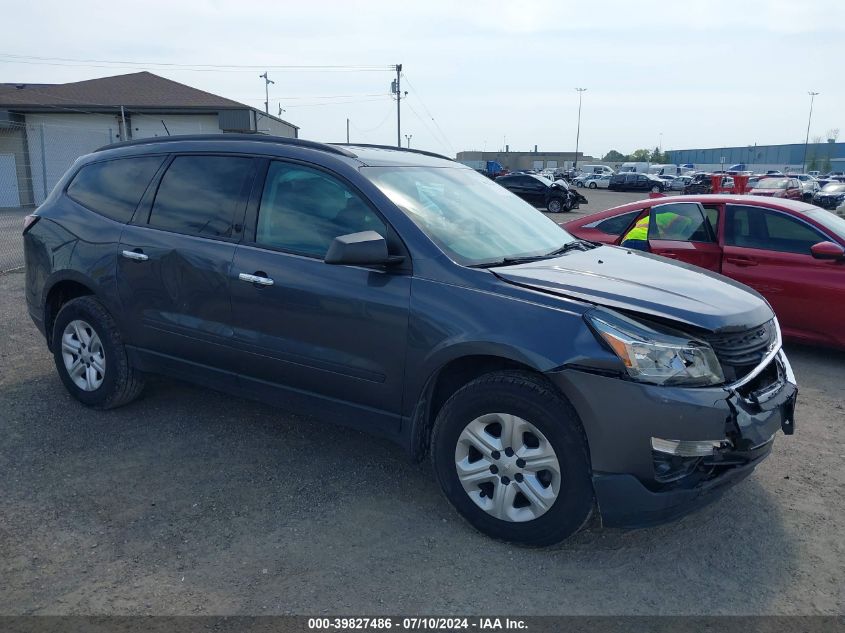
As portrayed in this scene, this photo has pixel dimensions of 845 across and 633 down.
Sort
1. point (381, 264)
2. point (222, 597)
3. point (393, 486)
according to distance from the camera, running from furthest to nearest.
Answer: point (393, 486) → point (381, 264) → point (222, 597)

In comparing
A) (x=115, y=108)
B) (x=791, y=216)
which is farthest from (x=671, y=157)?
(x=791, y=216)

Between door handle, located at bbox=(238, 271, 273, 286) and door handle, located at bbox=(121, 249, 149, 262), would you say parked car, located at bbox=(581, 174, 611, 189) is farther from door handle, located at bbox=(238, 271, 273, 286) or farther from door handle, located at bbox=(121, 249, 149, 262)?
door handle, located at bbox=(238, 271, 273, 286)

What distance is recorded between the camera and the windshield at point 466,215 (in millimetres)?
3830

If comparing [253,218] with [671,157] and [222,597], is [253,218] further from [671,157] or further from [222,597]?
[671,157]

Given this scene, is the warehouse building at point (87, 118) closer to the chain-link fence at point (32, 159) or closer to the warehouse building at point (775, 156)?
the chain-link fence at point (32, 159)

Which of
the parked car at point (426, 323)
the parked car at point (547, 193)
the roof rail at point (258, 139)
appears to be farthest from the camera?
the parked car at point (547, 193)

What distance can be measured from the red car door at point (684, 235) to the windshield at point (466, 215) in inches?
110

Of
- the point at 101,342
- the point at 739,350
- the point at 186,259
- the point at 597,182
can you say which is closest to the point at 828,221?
the point at 739,350

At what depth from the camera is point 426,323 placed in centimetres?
351

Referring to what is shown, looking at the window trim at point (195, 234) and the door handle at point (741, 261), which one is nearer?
the window trim at point (195, 234)

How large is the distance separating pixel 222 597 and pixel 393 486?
1237 mm

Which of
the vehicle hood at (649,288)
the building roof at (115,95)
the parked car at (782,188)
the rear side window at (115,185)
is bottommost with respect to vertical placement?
the parked car at (782,188)

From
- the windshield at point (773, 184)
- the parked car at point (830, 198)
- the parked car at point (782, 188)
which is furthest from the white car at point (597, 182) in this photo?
the parked car at point (782, 188)

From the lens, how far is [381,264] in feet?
11.9
